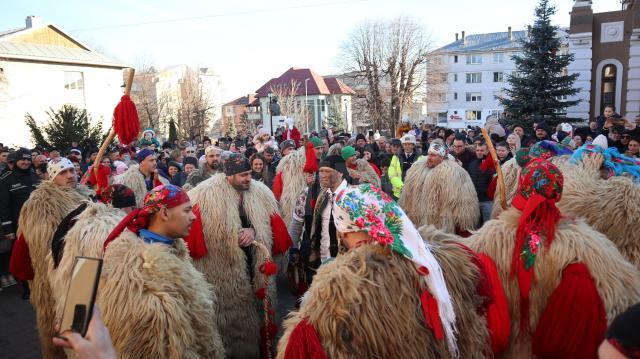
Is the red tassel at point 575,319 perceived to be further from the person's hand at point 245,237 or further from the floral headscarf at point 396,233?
the person's hand at point 245,237

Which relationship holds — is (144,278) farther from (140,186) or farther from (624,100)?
(624,100)

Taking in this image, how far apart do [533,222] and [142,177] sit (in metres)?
5.56

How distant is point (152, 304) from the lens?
2520mm

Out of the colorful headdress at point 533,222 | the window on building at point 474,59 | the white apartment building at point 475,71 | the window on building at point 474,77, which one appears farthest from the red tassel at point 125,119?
the window on building at point 474,59

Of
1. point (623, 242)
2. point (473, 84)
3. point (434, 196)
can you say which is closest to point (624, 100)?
point (434, 196)

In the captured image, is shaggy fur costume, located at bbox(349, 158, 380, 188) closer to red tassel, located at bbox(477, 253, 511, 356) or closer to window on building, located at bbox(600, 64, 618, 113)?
red tassel, located at bbox(477, 253, 511, 356)

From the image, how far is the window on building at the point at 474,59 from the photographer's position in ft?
201

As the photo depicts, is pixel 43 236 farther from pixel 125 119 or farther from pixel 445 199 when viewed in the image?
pixel 445 199

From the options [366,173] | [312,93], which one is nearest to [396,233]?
[366,173]

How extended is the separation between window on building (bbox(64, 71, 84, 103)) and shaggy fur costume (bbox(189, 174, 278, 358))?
33.8 metres

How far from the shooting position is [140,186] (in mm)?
6430

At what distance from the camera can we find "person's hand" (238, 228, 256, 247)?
4.43 m

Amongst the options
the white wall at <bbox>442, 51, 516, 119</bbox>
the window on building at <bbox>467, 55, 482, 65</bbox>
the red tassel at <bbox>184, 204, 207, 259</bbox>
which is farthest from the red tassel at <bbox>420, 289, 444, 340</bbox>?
the window on building at <bbox>467, 55, 482, 65</bbox>

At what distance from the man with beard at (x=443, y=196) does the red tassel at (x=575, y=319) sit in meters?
3.42
